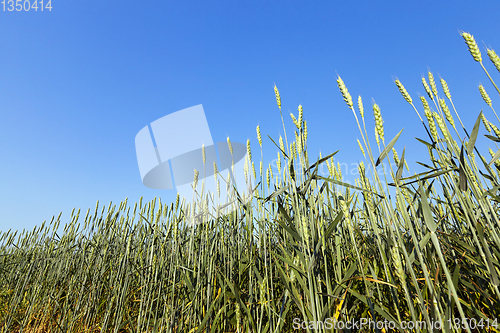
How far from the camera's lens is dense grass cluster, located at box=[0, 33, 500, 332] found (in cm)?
64

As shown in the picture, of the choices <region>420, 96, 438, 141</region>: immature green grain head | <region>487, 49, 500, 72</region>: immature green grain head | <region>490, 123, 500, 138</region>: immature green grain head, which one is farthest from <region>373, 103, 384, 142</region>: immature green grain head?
<region>490, 123, 500, 138</region>: immature green grain head

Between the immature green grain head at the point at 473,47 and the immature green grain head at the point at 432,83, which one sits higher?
the immature green grain head at the point at 473,47

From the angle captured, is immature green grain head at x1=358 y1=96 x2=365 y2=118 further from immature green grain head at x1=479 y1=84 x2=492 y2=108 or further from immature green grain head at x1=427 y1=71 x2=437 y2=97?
immature green grain head at x1=479 y1=84 x2=492 y2=108

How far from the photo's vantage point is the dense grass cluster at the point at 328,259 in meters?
0.64

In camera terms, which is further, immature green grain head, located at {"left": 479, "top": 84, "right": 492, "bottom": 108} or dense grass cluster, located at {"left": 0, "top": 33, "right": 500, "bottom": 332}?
immature green grain head, located at {"left": 479, "top": 84, "right": 492, "bottom": 108}

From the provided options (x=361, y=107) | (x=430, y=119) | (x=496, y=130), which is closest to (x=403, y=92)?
(x=430, y=119)

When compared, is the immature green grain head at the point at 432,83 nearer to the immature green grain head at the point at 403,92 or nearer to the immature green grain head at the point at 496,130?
the immature green grain head at the point at 403,92

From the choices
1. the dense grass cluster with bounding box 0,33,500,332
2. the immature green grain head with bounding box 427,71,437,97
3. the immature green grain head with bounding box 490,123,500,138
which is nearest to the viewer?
the dense grass cluster with bounding box 0,33,500,332

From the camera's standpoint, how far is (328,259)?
0.97 metres

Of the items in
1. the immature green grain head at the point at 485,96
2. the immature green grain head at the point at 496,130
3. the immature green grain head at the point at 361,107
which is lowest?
the immature green grain head at the point at 361,107

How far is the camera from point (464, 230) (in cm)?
103

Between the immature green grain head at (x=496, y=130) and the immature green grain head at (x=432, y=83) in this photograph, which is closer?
the immature green grain head at (x=432, y=83)

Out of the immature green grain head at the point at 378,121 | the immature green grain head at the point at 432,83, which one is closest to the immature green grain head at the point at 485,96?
the immature green grain head at the point at 432,83

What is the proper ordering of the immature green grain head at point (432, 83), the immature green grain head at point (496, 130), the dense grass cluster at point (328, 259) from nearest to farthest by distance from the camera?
the dense grass cluster at point (328, 259)
the immature green grain head at point (432, 83)
the immature green grain head at point (496, 130)
